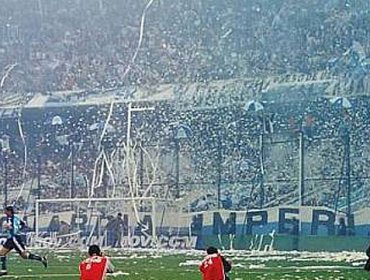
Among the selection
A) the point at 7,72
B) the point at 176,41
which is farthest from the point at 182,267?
the point at 7,72

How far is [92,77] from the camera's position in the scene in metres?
27.2

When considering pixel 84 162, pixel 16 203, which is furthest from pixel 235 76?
pixel 16 203

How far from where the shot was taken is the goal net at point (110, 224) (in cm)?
2550

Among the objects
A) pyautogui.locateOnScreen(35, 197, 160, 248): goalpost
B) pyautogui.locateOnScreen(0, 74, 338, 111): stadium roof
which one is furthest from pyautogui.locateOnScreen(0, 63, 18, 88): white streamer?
pyautogui.locateOnScreen(35, 197, 160, 248): goalpost

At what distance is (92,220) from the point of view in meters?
26.4

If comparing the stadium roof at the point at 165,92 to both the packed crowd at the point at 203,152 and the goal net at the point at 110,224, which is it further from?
the goal net at the point at 110,224

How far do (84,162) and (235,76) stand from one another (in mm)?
4682

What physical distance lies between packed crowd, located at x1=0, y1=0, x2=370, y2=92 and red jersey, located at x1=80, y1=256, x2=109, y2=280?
47.7 feet

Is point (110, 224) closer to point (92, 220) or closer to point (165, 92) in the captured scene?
point (92, 220)

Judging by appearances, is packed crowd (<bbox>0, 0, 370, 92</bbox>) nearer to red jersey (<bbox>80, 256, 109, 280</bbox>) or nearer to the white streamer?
the white streamer

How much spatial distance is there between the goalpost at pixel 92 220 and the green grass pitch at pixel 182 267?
1365 mm

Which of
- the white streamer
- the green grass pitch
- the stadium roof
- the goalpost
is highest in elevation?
the white streamer

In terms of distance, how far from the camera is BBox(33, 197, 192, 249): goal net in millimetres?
25500

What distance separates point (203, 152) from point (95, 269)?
48.3 ft
